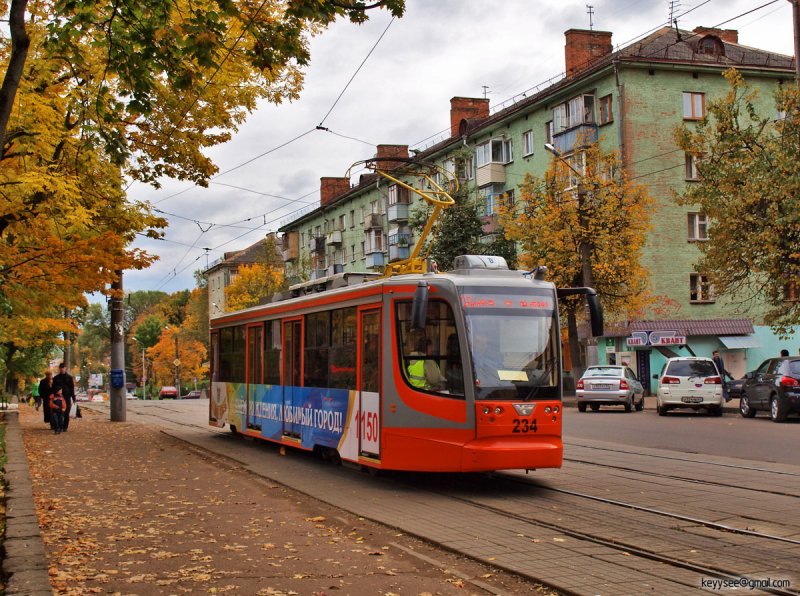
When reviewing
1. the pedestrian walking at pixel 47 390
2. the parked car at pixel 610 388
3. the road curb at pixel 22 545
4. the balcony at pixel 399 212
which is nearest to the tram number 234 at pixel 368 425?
the road curb at pixel 22 545

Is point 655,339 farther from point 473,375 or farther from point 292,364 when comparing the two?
point 473,375

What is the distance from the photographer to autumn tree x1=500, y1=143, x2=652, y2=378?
37094 mm

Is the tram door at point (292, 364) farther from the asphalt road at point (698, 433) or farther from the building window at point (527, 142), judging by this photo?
the building window at point (527, 142)

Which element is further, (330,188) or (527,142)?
(330,188)

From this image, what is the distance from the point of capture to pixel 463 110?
57.8m

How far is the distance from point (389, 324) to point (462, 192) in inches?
1291

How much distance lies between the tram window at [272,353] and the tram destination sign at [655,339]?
21.3m

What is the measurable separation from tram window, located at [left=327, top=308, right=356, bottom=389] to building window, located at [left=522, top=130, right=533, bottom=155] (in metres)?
36.3

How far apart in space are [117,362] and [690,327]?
2596 centimetres

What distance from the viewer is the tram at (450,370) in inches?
450

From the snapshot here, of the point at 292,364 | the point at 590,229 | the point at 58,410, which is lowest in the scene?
the point at 58,410

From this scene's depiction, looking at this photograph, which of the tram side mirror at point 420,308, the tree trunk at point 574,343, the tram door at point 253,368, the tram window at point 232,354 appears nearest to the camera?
the tram side mirror at point 420,308

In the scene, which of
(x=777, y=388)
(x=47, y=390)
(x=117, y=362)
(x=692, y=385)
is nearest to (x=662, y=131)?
(x=692, y=385)

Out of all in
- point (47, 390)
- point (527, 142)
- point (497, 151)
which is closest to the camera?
point (47, 390)
